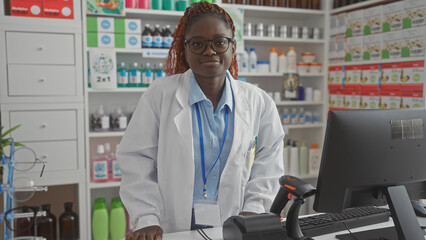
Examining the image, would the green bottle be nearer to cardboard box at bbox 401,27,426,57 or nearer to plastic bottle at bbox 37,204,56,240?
plastic bottle at bbox 37,204,56,240

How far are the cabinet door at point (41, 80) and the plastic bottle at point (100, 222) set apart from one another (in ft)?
2.93

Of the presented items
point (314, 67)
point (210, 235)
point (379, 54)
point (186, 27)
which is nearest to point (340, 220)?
point (210, 235)

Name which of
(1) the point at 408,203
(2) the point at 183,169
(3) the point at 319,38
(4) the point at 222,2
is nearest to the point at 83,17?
(4) the point at 222,2

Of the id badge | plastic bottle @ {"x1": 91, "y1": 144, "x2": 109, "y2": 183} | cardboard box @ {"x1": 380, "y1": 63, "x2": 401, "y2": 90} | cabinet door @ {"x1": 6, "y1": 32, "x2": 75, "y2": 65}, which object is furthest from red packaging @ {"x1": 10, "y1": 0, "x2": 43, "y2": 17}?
cardboard box @ {"x1": 380, "y1": 63, "x2": 401, "y2": 90}

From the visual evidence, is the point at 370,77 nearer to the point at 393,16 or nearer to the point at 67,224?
→ the point at 393,16

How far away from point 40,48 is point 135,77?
0.68m

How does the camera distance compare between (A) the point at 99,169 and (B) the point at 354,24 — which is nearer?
(A) the point at 99,169

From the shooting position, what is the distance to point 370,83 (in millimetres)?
2918

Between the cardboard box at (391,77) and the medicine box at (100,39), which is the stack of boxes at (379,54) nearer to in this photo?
the cardboard box at (391,77)

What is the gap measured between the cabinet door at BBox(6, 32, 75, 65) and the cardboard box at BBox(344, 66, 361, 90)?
217cm

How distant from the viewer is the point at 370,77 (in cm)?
292

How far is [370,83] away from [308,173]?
1056mm

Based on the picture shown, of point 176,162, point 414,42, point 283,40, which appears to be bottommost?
point 176,162

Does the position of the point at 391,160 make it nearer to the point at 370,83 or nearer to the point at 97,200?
the point at 370,83
